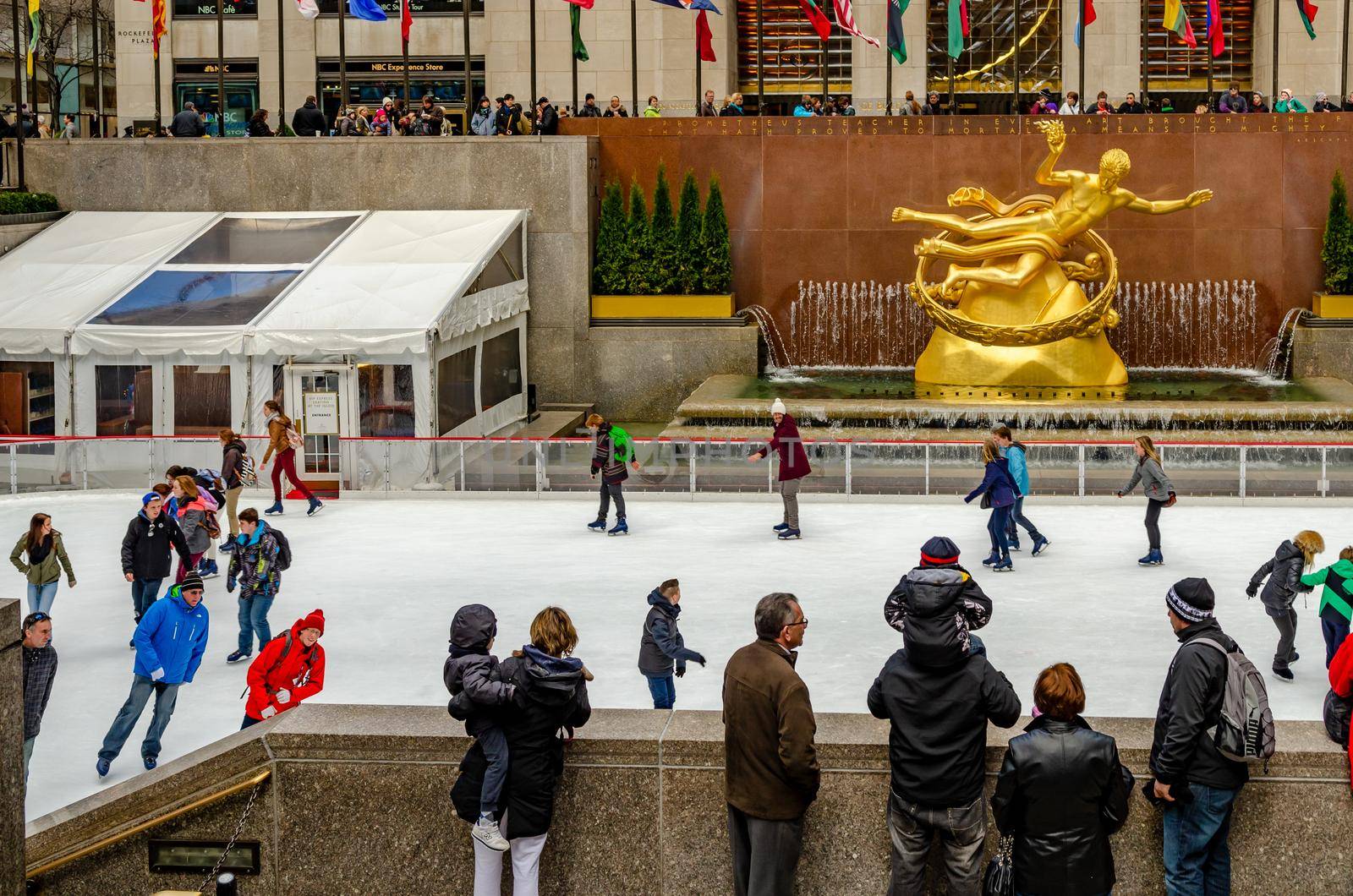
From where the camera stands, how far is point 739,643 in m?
12.4

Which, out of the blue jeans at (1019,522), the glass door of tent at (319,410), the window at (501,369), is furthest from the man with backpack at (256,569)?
the window at (501,369)

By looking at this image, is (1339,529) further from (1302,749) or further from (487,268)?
(487,268)

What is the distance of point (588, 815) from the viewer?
7.14 meters

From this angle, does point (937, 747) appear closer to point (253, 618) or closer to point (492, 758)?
point (492, 758)

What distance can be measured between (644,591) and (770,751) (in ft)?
26.7

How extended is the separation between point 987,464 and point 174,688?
7.68 m

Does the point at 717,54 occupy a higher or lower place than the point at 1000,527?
higher

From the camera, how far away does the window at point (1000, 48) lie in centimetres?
3794

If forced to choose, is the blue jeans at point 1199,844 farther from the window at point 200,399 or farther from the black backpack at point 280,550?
the window at point 200,399

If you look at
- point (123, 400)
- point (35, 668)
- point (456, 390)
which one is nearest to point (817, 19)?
point (456, 390)

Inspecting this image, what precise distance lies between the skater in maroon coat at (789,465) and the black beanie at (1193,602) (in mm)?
10040

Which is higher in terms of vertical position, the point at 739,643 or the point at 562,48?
the point at 562,48

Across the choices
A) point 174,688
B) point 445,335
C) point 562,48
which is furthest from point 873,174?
point 174,688

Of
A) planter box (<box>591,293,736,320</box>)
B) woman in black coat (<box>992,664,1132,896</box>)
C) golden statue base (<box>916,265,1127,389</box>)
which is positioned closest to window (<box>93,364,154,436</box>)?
planter box (<box>591,293,736,320</box>)
